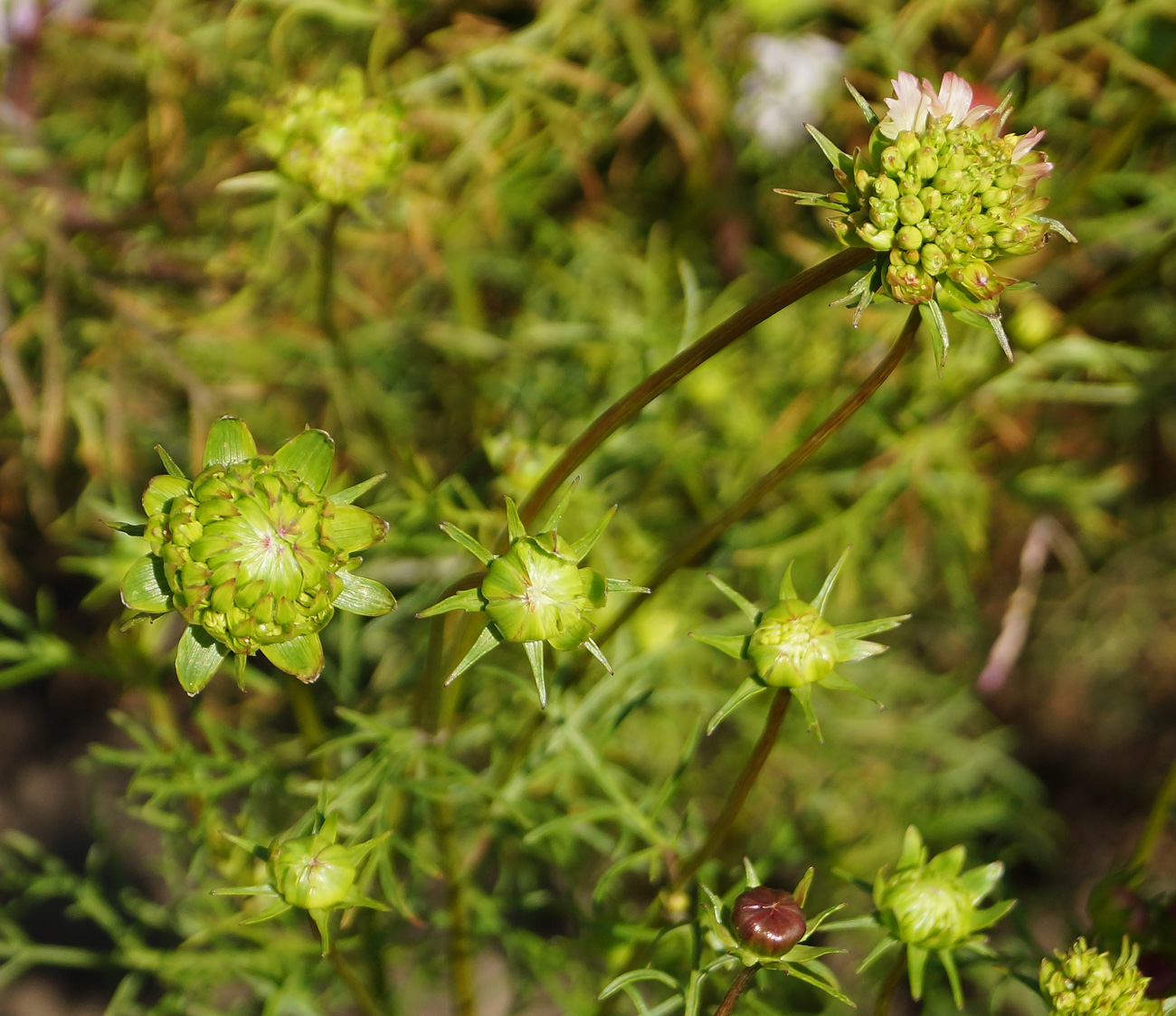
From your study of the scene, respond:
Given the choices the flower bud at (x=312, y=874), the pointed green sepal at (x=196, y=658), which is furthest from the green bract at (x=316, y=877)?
the pointed green sepal at (x=196, y=658)

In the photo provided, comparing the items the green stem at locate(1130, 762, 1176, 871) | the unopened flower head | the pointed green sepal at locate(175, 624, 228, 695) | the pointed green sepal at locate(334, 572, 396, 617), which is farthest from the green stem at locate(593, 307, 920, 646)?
the green stem at locate(1130, 762, 1176, 871)

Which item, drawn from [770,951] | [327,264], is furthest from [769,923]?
[327,264]

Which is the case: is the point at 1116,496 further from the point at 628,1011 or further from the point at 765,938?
the point at 765,938

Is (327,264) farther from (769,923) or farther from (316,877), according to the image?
(769,923)

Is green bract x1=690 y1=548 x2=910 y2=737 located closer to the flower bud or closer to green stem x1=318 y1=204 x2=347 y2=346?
the flower bud

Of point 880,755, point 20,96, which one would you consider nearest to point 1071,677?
point 880,755
